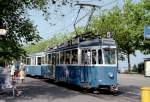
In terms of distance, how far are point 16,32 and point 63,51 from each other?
7343 millimetres

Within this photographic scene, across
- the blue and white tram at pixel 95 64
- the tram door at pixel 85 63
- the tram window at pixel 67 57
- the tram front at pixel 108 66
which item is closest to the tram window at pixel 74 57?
the blue and white tram at pixel 95 64

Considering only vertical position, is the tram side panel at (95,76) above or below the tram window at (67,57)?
below

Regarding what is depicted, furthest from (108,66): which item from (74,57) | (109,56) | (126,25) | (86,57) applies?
(126,25)

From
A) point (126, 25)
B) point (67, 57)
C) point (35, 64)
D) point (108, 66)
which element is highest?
point (126, 25)

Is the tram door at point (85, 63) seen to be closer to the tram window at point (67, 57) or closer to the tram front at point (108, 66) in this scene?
the tram front at point (108, 66)

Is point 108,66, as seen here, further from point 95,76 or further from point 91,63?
point 91,63

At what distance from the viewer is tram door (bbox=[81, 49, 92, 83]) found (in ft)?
95.4

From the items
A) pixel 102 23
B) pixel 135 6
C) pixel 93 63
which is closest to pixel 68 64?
pixel 93 63

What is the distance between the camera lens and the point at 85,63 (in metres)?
29.4

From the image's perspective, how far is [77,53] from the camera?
30406 mm

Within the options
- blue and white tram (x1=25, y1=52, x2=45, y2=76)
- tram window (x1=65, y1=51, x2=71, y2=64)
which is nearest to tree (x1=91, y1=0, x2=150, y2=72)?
blue and white tram (x1=25, y1=52, x2=45, y2=76)

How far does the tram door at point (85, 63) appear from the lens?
29.1 metres

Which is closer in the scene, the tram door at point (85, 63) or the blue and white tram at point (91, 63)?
the blue and white tram at point (91, 63)

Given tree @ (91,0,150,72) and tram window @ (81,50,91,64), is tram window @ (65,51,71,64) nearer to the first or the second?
tram window @ (81,50,91,64)
